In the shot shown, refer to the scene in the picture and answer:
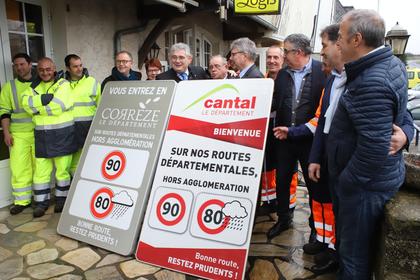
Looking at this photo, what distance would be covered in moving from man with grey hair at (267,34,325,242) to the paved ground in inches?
12.4

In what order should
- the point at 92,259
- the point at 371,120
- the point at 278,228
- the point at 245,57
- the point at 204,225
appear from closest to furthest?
the point at 371,120
the point at 204,225
the point at 92,259
the point at 245,57
the point at 278,228

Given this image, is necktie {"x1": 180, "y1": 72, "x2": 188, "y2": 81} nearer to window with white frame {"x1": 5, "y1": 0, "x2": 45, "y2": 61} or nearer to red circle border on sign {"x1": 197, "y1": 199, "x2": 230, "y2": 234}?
red circle border on sign {"x1": 197, "y1": 199, "x2": 230, "y2": 234}

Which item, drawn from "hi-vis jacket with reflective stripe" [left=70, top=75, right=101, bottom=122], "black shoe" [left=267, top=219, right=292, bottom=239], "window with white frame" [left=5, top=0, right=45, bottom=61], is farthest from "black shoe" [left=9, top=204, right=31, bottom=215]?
"black shoe" [left=267, top=219, right=292, bottom=239]

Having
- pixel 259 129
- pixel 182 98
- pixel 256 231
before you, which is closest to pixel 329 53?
pixel 259 129

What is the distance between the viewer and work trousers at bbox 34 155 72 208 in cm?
360

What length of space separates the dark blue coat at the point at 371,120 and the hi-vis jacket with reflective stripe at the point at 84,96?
9.36 feet

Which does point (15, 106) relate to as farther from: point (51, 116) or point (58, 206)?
point (58, 206)

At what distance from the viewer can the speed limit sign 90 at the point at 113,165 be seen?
287 centimetres

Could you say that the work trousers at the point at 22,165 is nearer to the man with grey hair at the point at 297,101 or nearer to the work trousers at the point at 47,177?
the work trousers at the point at 47,177

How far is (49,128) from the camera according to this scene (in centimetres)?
346

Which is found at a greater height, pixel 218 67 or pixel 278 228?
pixel 218 67

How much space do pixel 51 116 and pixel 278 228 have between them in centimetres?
255

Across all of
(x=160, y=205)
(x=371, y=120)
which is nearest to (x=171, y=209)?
(x=160, y=205)

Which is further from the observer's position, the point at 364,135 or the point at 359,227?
the point at 359,227
